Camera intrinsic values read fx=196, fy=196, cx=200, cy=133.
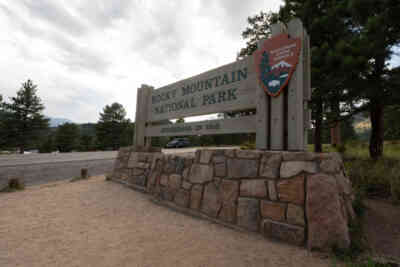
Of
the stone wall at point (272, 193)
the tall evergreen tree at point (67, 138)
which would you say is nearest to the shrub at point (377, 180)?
the stone wall at point (272, 193)

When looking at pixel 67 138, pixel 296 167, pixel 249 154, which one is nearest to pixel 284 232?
pixel 296 167

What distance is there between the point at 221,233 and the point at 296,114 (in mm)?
2051

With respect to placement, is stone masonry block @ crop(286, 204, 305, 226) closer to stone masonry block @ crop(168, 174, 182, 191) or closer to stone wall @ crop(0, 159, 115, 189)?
stone masonry block @ crop(168, 174, 182, 191)

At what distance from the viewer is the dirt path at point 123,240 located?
7.09 ft

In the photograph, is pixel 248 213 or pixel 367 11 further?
pixel 367 11

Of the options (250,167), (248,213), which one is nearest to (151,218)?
(248,213)

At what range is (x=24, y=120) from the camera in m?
31.5

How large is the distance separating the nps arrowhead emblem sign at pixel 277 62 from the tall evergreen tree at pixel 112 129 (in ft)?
122

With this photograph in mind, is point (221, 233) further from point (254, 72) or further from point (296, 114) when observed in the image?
point (254, 72)

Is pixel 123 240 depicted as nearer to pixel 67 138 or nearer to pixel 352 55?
pixel 352 55

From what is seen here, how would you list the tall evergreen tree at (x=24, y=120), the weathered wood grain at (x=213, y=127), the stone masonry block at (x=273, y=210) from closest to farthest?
the stone masonry block at (x=273, y=210)
the weathered wood grain at (x=213, y=127)
the tall evergreen tree at (x=24, y=120)

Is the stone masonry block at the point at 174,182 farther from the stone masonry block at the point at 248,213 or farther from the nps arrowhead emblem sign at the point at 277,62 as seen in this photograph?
the nps arrowhead emblem sign at the point at 277,62

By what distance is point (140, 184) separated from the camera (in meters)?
5.37

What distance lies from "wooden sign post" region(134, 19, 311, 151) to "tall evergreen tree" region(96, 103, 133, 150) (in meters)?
35.3
